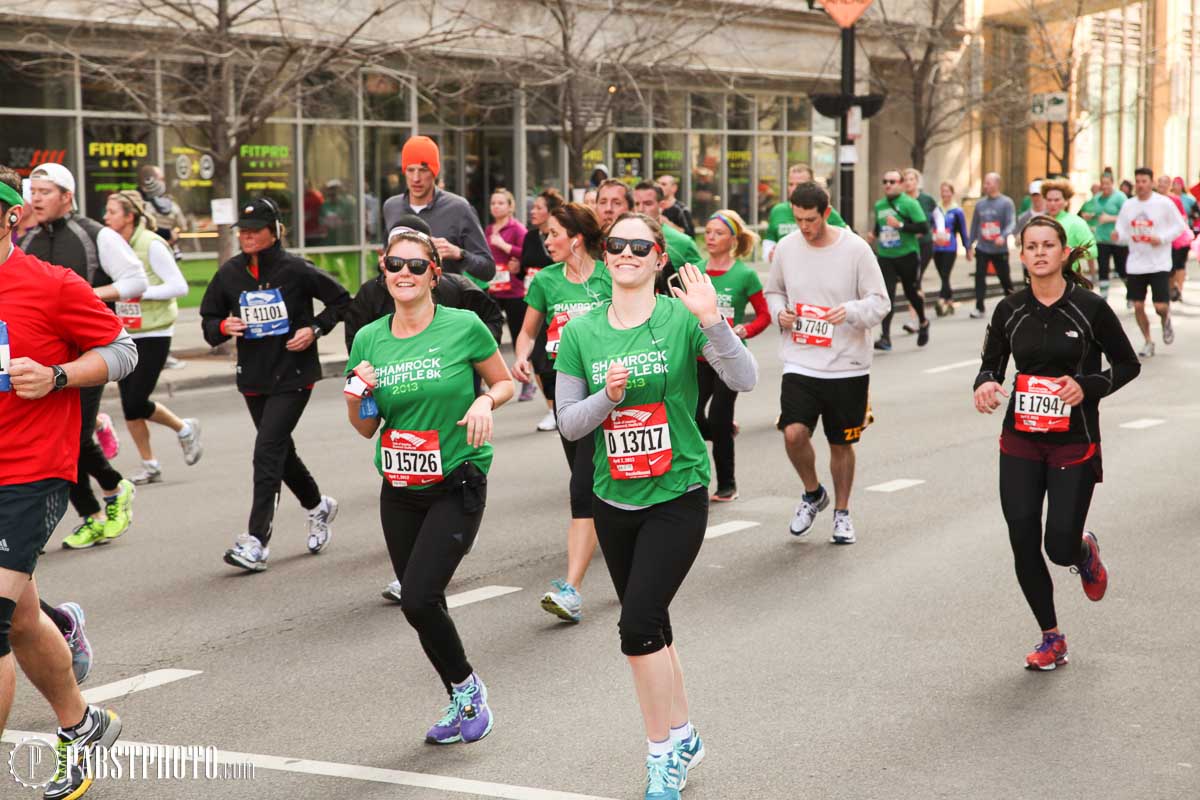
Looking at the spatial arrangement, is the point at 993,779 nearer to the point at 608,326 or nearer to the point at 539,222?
the point at 608,326

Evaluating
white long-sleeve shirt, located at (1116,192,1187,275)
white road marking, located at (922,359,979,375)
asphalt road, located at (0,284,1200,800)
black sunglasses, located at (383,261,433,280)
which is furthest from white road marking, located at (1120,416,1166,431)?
black sunglasses, located at (383,261,433,280)

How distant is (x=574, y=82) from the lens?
2159 cm

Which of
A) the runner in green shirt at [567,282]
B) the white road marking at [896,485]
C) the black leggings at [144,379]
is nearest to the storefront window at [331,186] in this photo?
the black leggings at [144,379]

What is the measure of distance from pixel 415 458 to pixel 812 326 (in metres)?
3.46

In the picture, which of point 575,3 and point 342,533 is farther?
point 575,3

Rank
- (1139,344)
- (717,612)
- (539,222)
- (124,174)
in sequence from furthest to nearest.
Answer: (124,174), (1139,344), (539,222), (717,612)

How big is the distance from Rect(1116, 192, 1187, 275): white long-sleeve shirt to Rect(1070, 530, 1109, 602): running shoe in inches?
422

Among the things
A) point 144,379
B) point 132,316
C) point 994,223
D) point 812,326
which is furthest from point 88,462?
point 994,223

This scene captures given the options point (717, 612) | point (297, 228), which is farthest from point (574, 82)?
point (717, 612)

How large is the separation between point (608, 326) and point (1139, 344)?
14.2 m

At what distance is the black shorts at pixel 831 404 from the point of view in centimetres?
841

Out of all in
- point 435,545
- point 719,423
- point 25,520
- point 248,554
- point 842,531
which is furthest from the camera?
point 719,423

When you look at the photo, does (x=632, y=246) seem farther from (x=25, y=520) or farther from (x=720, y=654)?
(x=720, y=654)

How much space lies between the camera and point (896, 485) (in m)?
10.1
